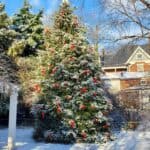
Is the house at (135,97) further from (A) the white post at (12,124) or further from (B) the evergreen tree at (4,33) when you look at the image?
(A) the white post at (12,124)

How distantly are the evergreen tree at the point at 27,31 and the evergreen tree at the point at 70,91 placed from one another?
9522mm

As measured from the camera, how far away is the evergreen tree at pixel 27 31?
81.3ft

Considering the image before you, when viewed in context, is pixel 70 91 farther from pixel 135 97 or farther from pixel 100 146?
pixel 135 97

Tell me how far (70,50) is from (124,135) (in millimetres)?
4243

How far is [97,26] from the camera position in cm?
1191

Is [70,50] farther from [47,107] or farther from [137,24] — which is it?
[137,24]

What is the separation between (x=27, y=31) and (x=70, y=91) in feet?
44.4

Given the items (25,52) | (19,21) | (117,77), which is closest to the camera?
(25,52)

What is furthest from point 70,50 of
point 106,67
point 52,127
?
point 106,67

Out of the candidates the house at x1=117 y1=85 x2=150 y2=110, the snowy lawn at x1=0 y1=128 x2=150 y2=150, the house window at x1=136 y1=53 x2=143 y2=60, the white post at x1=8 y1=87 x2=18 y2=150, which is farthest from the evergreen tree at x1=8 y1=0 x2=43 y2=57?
the house window at x1=136 y1=53 x2=143 y2=60

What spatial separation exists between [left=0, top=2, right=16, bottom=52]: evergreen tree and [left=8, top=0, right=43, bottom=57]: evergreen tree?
47 centimetres

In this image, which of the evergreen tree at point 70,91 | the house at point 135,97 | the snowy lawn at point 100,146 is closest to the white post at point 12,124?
the snowy lawn at point 100,146

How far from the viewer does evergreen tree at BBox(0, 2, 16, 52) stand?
2384 centimetres

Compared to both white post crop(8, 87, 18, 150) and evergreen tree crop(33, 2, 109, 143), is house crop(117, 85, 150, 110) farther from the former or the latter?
white post crop(8, 87, 18, 150)
